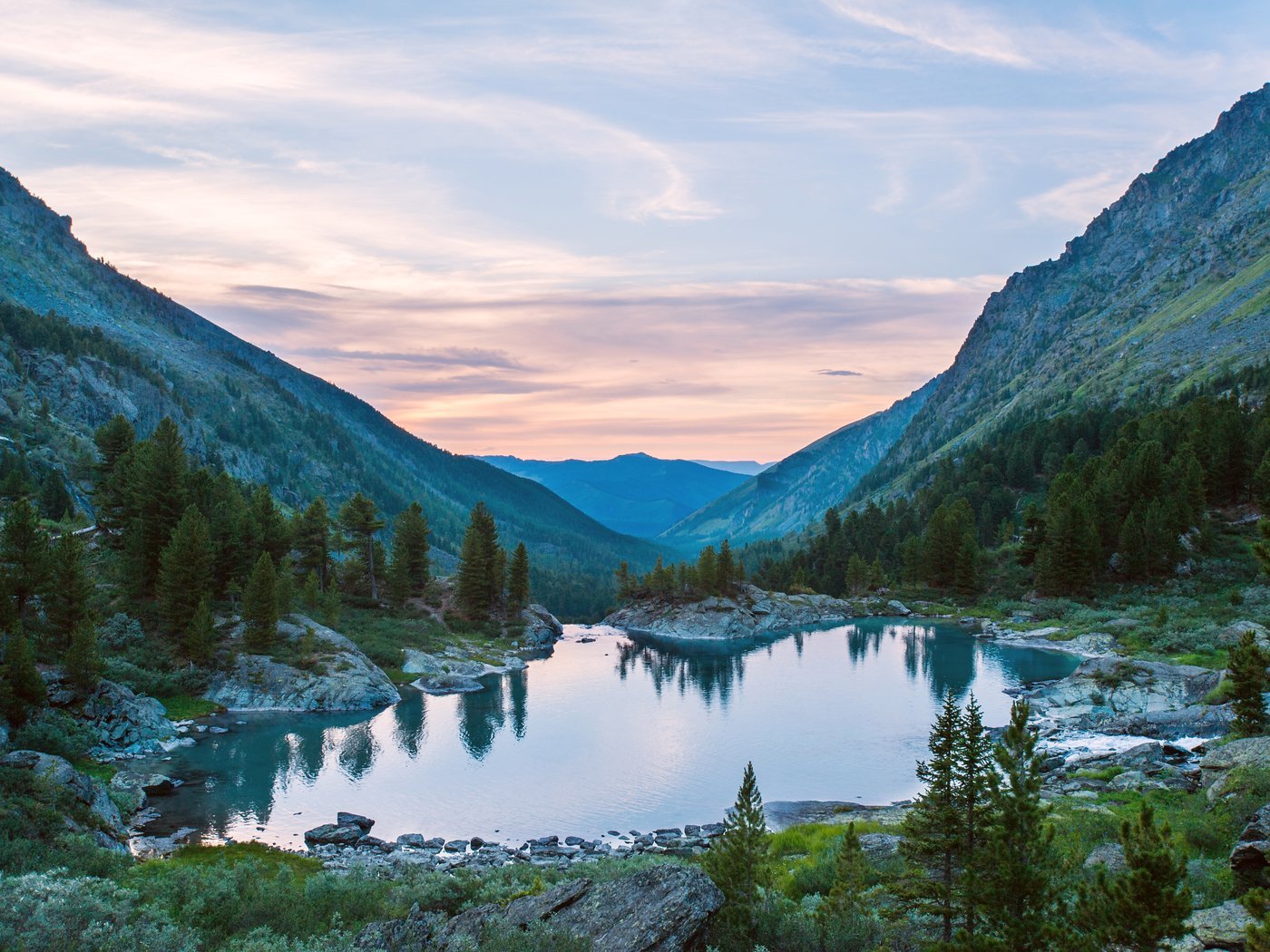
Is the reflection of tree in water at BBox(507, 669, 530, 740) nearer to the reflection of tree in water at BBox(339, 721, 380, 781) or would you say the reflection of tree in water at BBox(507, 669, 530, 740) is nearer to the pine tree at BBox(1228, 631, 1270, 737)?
the reflection of tree in water at BBox(339, 721, 380, 781)

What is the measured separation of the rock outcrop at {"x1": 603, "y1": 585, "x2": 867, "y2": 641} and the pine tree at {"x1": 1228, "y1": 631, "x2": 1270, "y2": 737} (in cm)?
9708

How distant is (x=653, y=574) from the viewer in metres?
161

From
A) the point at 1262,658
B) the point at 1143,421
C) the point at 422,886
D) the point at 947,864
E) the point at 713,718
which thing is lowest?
the point at 713,718

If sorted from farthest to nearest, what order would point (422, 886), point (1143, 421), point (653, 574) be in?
point (653, 574)
point (1143, 421)
point (422, 886)

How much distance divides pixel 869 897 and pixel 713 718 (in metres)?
52.1

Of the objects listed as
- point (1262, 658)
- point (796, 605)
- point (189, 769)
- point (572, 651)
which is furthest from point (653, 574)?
point (1262, 658)

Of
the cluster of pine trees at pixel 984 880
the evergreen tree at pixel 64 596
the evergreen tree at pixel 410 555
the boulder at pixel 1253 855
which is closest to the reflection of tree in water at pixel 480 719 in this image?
the evergreen tree at pixel 410 555

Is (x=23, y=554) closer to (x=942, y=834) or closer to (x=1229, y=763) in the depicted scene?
(x=942, y=834)

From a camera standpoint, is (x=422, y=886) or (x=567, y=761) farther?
(x=567, y=761)

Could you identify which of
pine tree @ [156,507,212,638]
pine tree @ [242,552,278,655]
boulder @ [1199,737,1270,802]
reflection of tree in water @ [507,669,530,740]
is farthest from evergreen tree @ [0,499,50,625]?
boulder @ [1199,737,1270,802]

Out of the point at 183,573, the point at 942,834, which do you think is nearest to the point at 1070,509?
the point at 183,573

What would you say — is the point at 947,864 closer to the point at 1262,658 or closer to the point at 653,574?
the point at 1262,658

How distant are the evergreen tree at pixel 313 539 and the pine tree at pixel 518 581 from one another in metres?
27.3

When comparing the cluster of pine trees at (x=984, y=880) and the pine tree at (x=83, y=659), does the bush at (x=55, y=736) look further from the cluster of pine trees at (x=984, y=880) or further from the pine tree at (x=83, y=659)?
the cluster of pine trees at (x=984, y=880)
